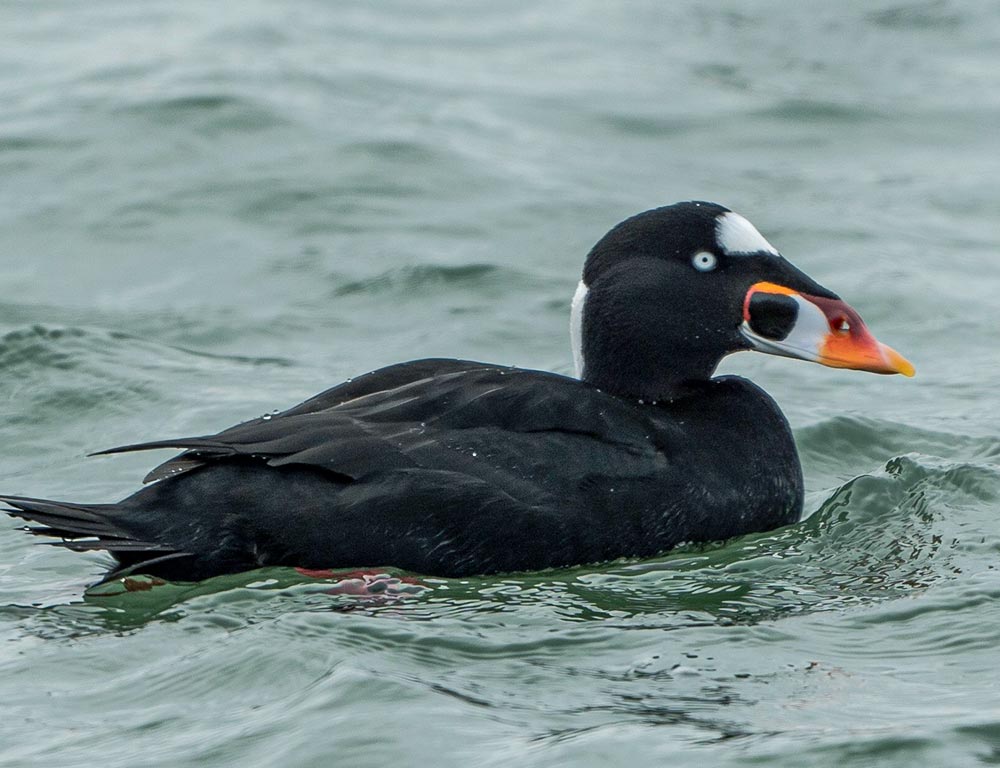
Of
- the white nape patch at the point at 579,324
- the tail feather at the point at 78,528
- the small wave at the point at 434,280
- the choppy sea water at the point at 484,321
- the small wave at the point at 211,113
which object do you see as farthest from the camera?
the small wave at the point at 211,113

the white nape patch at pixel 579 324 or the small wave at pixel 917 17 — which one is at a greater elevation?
the small wave at pixel 917 17

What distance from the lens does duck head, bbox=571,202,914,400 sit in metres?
5.68

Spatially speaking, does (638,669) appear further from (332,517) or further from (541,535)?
(332,517)

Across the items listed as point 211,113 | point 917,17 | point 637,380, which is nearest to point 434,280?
point 211,113

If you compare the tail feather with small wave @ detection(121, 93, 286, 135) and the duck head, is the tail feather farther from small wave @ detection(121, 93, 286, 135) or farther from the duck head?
small wave @ detection(121, 93, 286, 135)

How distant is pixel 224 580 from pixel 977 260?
5.61 m

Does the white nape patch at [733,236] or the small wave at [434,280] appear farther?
the small wave at [434,280]

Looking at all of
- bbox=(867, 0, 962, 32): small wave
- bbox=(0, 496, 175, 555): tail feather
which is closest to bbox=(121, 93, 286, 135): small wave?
bbox=(867, 0, 962, 32): small wave

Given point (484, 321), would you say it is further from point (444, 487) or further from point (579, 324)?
point (444, 487)

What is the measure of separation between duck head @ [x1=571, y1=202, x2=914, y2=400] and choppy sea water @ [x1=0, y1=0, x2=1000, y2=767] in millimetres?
654

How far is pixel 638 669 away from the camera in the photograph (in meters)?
4.48

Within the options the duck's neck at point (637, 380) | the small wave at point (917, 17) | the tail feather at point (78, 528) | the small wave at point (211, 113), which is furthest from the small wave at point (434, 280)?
the small wave at point (917, 17)

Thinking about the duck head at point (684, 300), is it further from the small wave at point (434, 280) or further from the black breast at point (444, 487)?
the small wave at point (434, 280)

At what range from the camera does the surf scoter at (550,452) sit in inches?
196
